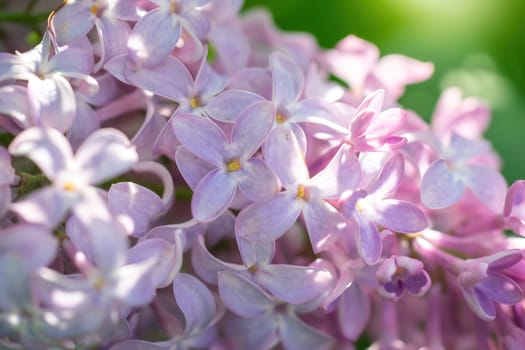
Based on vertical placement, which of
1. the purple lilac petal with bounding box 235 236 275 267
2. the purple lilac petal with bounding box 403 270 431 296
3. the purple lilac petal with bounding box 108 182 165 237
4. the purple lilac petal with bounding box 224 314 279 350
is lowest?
the purple lilac petal with bounding box 224 314 279 350

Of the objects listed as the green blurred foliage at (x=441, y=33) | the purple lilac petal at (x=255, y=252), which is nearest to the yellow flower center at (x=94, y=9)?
the purple lilac petal at (x=255, y=252)

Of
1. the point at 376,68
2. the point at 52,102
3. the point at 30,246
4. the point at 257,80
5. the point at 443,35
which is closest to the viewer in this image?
the point at 30,246

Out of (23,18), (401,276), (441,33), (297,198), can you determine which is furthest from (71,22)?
(441,33)

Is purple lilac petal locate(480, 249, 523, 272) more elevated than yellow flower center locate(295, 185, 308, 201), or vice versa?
yellow flower center locate(295, 185, 308, 201)

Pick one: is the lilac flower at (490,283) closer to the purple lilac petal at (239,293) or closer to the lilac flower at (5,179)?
the purple lilac petal at (239,293)

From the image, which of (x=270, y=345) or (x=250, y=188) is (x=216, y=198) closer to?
(x=250, y=188)

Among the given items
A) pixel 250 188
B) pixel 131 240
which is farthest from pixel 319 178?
pixel 131 240

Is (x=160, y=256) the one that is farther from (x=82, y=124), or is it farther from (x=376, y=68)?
(x=376, y=68)

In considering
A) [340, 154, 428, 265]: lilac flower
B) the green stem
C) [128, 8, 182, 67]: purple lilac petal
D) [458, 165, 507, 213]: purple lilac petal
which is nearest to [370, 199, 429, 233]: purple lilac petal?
[340, 154, 428, 265]: lilac flower

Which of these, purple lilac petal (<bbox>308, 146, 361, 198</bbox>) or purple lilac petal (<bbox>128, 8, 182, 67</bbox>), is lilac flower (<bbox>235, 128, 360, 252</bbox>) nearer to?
purple lilac petal (<bbox>308, 146, 361, 198</bbox>)
